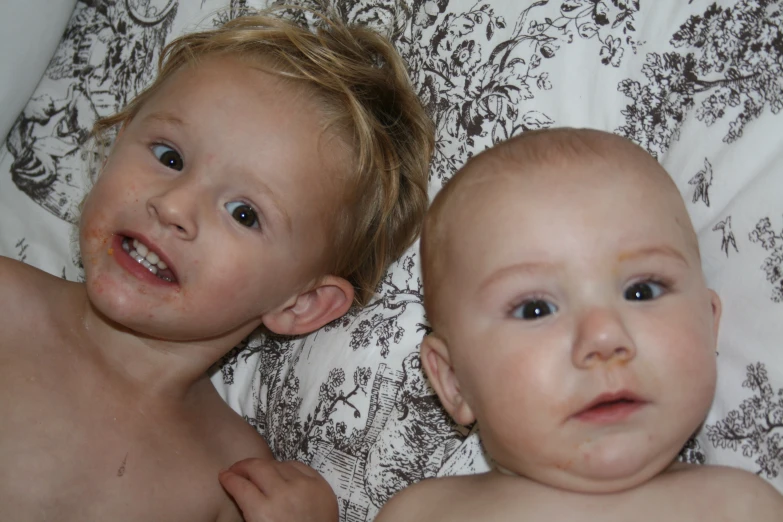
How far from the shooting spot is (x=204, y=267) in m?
1.30

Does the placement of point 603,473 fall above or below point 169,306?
above

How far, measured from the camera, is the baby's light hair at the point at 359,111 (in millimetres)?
1468

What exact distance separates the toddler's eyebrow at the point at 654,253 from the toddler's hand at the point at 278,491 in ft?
2.30

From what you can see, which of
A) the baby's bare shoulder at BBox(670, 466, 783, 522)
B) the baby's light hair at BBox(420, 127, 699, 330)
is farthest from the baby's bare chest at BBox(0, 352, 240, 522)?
the baby's bare shoulder at BBox(670, 466, 783, 522)

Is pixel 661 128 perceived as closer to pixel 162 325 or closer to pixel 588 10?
pixel 588 10

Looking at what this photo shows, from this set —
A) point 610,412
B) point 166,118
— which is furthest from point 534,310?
point 166,118

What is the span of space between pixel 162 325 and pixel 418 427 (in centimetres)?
48

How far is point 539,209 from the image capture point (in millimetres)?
1080

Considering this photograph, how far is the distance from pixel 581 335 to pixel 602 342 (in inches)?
1.2

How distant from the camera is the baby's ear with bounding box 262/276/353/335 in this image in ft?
4.95

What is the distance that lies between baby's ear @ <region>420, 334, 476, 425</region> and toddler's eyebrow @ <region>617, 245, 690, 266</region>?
0.30m

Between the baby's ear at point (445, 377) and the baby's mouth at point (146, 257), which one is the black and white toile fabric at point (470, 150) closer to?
the baby's ear at point (445, 377)

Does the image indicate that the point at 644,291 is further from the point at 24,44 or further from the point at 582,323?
the point at 24,44

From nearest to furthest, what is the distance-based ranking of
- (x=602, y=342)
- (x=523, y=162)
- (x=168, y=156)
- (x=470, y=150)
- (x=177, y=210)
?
(x=602, y=342)
(x=523, y=162)
(x=177, y=210)
(x=168, y=156)
(x=470, y=150)
